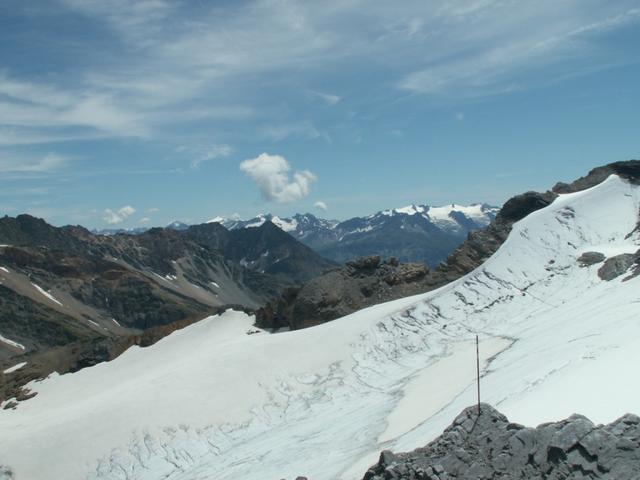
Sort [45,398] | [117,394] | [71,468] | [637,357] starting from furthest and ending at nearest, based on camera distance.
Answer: [45,398] → [117,394] → [71,468] → [637,357]

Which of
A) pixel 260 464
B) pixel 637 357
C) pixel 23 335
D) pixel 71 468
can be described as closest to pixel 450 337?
pixel 260 464

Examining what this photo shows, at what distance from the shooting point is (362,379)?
47969 millimetres

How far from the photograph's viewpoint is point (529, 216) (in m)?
70.2

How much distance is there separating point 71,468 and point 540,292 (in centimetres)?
4319

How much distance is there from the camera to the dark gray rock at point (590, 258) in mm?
56662

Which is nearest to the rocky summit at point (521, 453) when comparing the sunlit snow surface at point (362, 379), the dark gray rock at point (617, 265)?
the sunlit snow surface at point (362, 379)

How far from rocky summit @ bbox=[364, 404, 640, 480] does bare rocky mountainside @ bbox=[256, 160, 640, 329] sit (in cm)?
Result: 4370

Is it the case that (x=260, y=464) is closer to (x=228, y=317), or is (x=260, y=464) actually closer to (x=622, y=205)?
(x=228, y=317)

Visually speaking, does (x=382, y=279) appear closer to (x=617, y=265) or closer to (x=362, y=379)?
(x=362, y=379)

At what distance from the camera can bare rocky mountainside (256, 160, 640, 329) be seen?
219ft

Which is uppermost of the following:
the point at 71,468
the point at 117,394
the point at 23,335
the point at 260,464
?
the point at 23,335

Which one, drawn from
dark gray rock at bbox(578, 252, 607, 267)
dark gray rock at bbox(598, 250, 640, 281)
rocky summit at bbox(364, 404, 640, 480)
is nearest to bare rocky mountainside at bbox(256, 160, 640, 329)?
dark gray rock at bbox(578, 252, 607, 267)

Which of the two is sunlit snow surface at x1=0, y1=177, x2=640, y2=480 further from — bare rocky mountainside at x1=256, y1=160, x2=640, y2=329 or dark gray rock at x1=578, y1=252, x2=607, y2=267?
bare rocky mountainside at x1=256, y1=160, x2=640, y2=329

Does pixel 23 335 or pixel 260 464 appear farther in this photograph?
pixel 23 335
